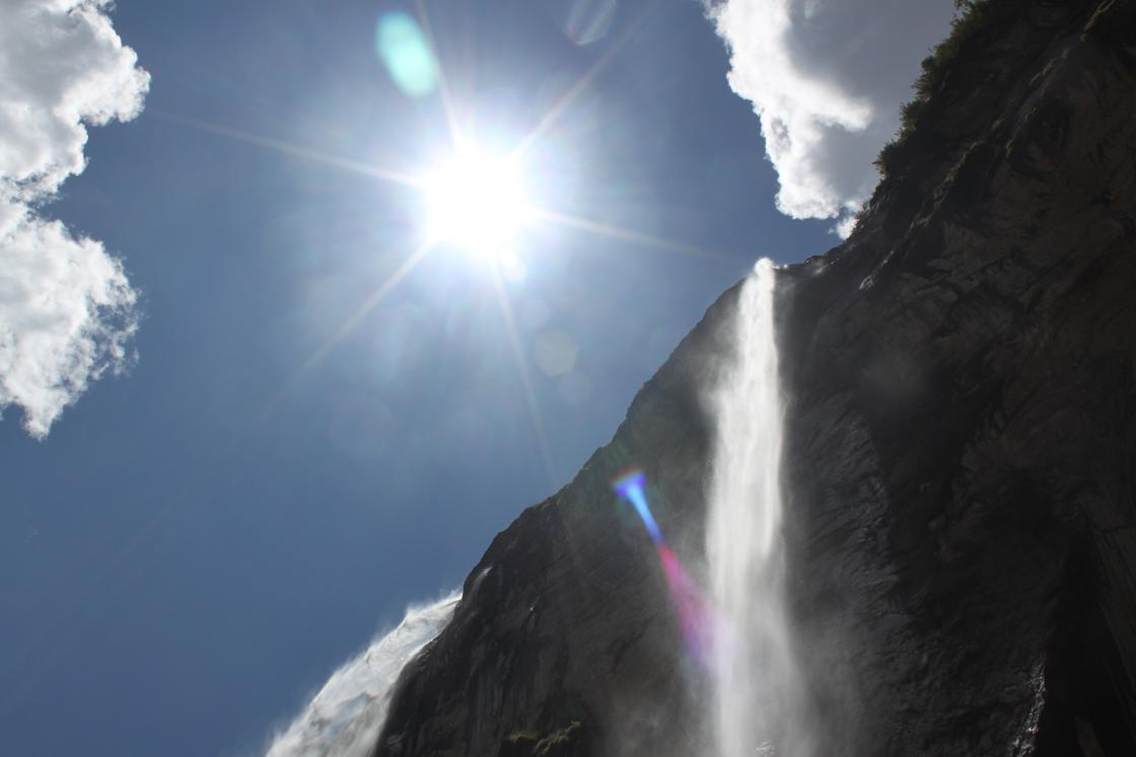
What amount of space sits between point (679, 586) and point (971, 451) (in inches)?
409

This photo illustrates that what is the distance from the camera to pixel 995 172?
52.4ft

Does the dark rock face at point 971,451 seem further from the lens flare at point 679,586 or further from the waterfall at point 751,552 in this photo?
the waterfall at point 751,552

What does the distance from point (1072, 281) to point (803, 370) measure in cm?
712

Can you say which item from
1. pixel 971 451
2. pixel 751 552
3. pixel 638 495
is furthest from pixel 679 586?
pixel 971 451

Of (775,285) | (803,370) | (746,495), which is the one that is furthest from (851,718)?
(775,285)

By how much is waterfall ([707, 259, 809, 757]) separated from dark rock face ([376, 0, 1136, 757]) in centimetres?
72

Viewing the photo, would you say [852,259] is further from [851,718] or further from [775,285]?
[851,718]

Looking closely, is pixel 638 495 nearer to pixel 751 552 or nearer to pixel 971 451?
pixel 751 552

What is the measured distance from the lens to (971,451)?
14.8 m

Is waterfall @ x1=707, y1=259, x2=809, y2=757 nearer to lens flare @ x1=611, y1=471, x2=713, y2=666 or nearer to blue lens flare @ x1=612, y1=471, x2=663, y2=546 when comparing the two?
lens flare @ x1=611, y1=471, x2=713, y2=666

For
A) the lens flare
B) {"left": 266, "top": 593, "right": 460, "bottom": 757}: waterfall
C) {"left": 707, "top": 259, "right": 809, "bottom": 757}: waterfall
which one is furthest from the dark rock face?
{"left": 266, "top": 593, "right": 460, "bottom": 757}: waterfall

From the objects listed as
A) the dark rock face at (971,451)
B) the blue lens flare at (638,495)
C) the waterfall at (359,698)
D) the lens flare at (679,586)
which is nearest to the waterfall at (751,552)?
the lens flare at (679,586)

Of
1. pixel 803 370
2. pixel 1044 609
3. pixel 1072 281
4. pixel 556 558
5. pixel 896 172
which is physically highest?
pixel 896 172

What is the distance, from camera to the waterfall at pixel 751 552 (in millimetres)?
16125
